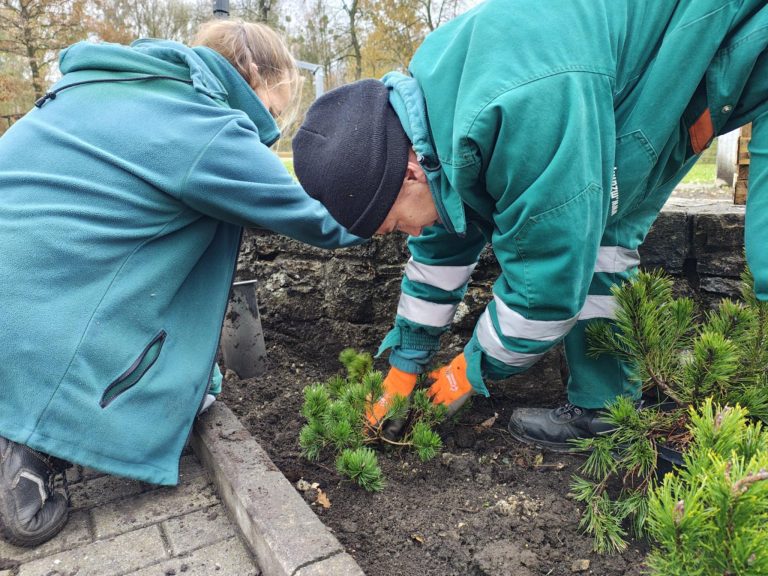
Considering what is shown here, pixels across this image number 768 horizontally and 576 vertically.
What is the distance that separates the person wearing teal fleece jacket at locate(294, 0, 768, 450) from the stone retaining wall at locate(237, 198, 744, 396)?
69cm

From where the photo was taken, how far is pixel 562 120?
1.32 meters

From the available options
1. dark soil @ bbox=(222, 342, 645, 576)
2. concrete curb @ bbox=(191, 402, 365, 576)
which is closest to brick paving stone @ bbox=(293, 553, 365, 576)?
concrete curb @ bbox=(191, 402, 365, 576)

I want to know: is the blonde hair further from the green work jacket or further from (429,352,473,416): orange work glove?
(429,352,473,416): orange work glove

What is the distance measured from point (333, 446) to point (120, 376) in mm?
819

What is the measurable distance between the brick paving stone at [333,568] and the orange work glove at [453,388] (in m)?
0.70

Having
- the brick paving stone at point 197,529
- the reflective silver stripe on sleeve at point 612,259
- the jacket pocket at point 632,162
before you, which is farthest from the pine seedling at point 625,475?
the brick paving stone at point 197,529

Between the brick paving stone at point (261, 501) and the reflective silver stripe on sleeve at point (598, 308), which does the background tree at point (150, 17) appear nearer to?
the brick paving stone at point (261, 501)

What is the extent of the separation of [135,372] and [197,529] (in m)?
0.57

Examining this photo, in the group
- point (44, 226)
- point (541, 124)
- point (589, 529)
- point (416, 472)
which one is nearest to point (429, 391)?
point (416, 472)

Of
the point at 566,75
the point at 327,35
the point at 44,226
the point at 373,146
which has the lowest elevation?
the point at 327,35

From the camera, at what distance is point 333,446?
228cm

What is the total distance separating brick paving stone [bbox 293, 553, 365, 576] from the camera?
1.56 m

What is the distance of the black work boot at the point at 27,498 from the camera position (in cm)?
185

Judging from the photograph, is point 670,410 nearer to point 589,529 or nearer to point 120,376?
point 589,529
